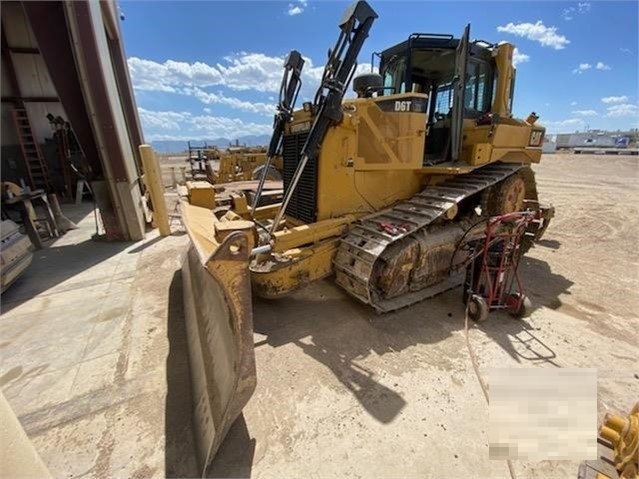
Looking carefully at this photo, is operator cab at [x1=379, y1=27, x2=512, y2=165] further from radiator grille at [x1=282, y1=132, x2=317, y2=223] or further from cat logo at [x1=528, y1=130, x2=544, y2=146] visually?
radiator grille at [x1=282, y1=132, x2=317, y2=223]

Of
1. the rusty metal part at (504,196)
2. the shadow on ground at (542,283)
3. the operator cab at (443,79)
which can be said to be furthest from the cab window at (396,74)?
the shadow on ground at (542,283)

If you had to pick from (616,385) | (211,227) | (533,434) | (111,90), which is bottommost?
(616,385)

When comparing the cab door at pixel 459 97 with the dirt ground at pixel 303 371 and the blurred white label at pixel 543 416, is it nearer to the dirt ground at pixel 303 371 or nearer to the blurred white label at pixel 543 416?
the dirt ground at pixel 303 371

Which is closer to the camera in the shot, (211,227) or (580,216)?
(211,227)

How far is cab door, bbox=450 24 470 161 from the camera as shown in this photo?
421 centimetres

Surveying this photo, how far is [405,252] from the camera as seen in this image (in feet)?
12.4

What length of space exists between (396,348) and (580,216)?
27.7ft

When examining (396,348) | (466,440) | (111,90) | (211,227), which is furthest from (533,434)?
(111,90)

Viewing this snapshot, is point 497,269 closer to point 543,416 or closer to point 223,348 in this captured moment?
point 543,416

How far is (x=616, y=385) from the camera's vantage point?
9.14 feet

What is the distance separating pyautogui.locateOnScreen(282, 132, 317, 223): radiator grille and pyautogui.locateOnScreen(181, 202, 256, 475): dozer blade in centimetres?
180

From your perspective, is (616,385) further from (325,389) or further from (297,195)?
(297,195)

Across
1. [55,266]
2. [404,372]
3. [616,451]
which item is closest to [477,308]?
[404,372]

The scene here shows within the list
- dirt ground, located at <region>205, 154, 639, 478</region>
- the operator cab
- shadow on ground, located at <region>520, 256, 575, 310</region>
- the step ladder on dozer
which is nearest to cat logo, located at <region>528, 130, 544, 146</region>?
the operator cab
